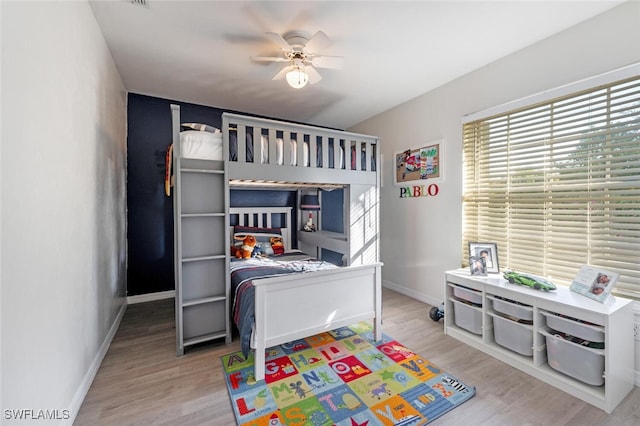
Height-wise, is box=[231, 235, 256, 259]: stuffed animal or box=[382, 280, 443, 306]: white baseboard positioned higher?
box=[231, 235, 256, 259]: stuffed animal

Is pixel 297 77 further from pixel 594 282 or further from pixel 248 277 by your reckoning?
pixel 594 282

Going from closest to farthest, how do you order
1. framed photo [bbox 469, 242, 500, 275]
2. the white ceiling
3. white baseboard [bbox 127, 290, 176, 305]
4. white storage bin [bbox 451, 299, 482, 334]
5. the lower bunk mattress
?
the white ceiling
the lower bunk mattress
white storage bin [bbox 451, 299, 482, 334]
framed photo [bbox 469, 242, 500, 275]
white baseboard [bbox 127, 290, 176, 305]

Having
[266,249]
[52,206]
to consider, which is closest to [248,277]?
[266,249]

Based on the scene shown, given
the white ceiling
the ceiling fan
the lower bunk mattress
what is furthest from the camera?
the ceiling fan

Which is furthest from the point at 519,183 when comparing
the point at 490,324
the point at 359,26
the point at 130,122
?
the point at 130,122

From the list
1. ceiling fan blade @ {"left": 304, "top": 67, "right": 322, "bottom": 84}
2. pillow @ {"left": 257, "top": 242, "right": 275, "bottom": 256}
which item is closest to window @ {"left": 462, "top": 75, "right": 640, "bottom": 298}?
ceiling fan blade @ {"left": 304, "top": 67, "right": 322, "bottom": 84}

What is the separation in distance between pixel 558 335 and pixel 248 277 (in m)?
2.49

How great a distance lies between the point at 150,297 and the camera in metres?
3.64

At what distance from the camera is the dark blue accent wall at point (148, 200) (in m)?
3.54

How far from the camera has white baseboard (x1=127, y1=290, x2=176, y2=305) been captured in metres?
3.54

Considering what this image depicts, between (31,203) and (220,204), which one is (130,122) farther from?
(31,203)

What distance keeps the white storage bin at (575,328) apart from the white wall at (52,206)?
3.04m

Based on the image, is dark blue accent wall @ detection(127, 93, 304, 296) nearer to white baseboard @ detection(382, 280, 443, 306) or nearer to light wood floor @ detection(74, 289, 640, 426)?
light wood floor @ detection(74, 289, 640, 426)

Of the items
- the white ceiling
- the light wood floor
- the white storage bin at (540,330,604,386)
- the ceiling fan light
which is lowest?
the light wood floor
